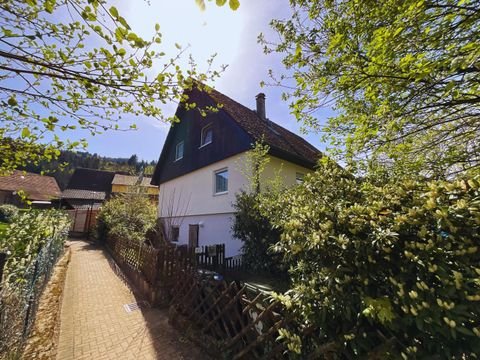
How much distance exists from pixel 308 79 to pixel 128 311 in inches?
255

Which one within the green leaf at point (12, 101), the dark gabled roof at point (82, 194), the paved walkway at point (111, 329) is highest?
the dark gabled roof at point (82, 194)

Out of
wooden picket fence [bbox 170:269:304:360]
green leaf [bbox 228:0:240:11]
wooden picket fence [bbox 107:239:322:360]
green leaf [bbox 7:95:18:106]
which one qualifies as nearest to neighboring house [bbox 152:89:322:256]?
wooden picket fence [bbox 107:239:322:360]

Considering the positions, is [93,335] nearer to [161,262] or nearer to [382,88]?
[161,262]

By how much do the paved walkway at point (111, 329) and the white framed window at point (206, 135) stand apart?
24.8 ft

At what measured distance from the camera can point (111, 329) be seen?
446 centimetres

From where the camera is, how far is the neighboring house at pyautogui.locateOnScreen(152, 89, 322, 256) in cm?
941

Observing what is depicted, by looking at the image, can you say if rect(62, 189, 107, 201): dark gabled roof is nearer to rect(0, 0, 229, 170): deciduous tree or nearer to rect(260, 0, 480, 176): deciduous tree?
rect(0, 0, 229, 170): deciduous tree

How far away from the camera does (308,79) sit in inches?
162

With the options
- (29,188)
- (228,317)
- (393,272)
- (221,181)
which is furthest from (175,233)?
(29,188)

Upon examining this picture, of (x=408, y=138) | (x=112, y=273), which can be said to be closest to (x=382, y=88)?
(x=408, y=138)

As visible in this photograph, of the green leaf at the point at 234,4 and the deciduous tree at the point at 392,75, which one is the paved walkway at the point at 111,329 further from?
the deciduous tree at the point at 392,75

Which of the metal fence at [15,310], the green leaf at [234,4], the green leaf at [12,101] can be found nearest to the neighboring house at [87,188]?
the metal fence at [15,310]

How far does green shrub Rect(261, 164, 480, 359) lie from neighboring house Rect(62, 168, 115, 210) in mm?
36275

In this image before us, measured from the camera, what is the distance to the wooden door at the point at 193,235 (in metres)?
11.6
